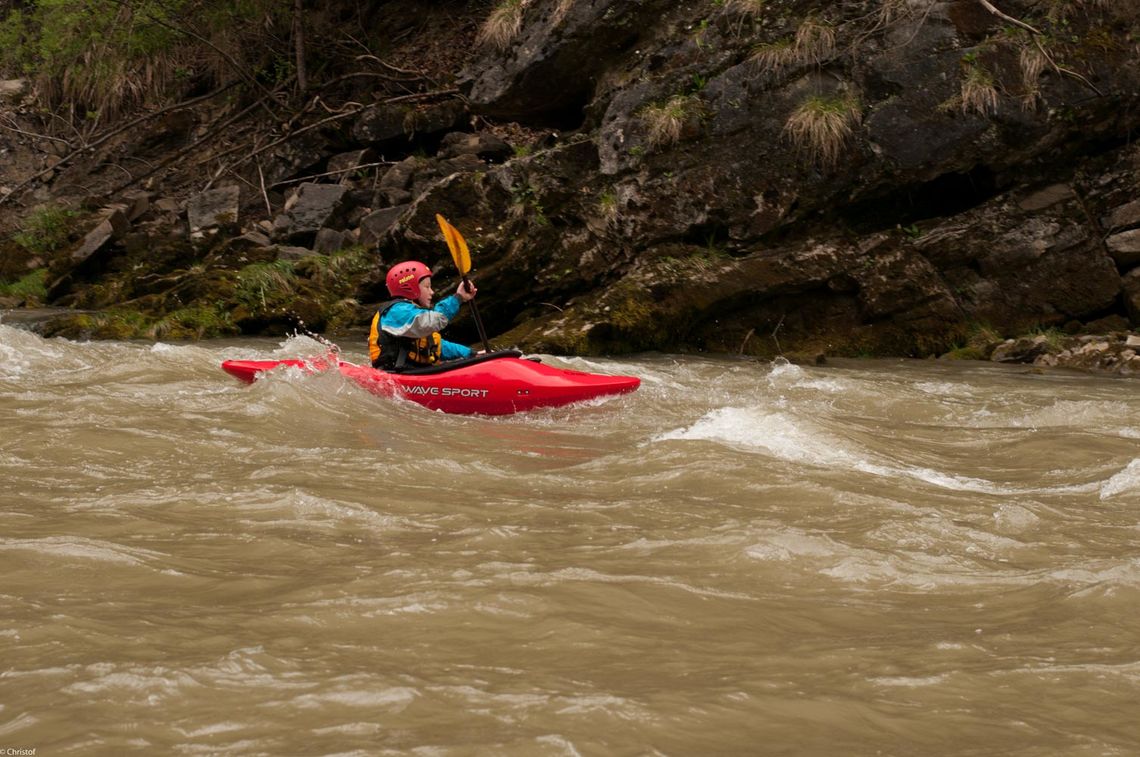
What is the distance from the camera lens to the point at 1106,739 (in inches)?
76.7

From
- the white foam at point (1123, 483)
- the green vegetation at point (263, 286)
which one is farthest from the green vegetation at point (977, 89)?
the green vegetation at point (263, 286)

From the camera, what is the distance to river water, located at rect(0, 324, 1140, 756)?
1979 millimetres

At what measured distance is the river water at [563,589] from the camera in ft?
6.49

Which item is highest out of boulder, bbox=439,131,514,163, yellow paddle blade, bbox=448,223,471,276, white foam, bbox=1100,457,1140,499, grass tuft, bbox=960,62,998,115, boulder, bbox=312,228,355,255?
grass tuft, bbox=960,62,998,115

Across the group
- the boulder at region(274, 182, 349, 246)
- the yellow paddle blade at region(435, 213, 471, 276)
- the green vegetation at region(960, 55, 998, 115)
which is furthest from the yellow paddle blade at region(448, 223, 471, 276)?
the boulder at region(274, 182, 349, 246)

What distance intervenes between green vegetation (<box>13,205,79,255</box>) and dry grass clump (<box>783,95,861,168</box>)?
403 inches

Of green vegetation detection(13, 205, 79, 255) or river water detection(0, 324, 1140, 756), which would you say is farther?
green vegetation detection(13, 205, 79, 255)

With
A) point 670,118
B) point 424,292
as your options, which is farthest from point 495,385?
point 670,118

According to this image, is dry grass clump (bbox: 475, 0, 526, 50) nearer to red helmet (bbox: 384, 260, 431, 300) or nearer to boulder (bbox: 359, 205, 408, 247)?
boulder (bbox: 359, 205, 408, 247)

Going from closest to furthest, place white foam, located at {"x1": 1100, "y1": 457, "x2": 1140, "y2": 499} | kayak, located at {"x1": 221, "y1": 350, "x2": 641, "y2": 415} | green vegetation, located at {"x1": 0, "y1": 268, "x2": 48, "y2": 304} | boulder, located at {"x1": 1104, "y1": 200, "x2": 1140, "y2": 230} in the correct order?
white foam, located at {"x1": 1100, "y1": 457, "x2": 1140, "y2": 499}, kayak, located at {"x1": 221, "y1": 350, "x2": 641, "y2": 415}, boulder, located at {"x1": 1104, "y1": 200, "x2": 1140, "y2": 230}, green vegetation, located at {"x1": 0, "y1": 268, "x2": 48, "y2": 304}

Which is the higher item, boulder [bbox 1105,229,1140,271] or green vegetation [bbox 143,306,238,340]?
boulder [bbox 1105,229,1140,271]

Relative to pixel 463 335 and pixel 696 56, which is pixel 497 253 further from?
pixel 696 56

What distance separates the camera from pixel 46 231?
48.2ft

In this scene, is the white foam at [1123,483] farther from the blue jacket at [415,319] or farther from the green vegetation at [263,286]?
the green vegetation at [263,286]
